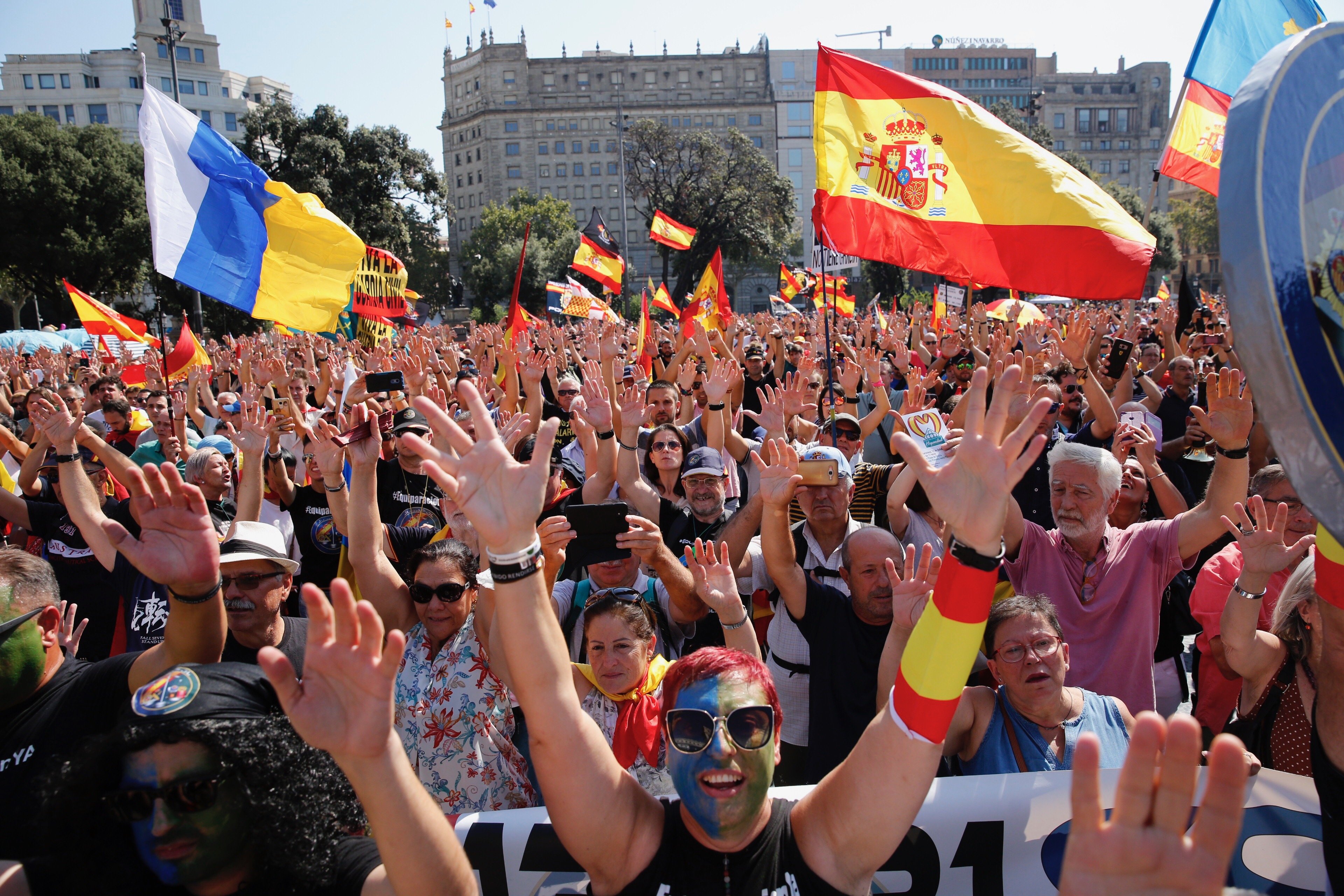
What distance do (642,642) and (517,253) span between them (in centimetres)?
6205

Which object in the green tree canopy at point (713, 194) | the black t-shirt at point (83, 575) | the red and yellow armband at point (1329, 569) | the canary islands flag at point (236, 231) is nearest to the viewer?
the red and yellow armband at point (1329, 569)

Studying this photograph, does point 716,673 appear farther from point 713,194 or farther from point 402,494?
point 713,194

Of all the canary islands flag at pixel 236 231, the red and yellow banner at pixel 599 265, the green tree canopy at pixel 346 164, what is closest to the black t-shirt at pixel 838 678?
the canary islands flag at pixel 236 231

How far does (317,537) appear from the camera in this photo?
4.87 m

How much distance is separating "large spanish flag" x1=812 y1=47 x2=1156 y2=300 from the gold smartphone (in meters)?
1.99

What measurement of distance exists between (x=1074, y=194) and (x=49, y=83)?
99.9m

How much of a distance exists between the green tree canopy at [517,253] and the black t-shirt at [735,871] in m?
54.7

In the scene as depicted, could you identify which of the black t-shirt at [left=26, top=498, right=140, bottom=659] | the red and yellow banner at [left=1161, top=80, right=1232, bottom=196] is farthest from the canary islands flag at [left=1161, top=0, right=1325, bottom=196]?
the black t-shirt at [left=26, top=498, right=140, bottom=659]

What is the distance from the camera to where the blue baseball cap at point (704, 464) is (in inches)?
173

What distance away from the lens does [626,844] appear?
1.82 m

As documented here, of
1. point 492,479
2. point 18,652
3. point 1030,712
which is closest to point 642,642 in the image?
point 1030,712

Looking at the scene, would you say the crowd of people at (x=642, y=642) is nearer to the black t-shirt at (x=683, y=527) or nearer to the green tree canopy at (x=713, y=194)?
the black t-shirt at (x=683, y=527)

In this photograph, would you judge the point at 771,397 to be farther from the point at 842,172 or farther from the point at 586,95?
the point at 586,95

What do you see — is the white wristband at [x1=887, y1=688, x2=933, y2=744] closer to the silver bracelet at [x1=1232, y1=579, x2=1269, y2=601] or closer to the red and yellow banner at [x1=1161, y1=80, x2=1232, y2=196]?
the silver bracelet at [x1=1232, y1=579, x2=1269, y2=601]
